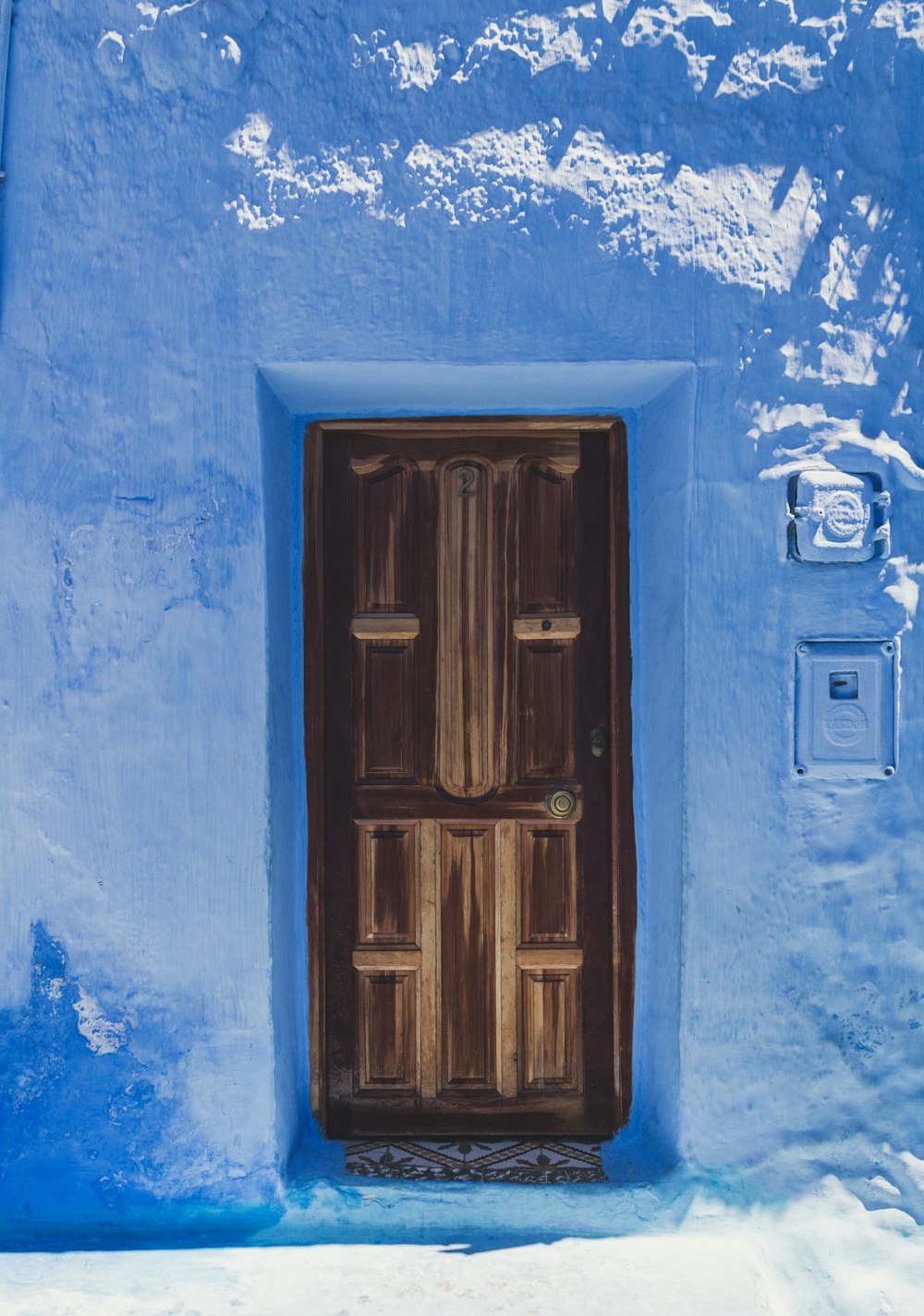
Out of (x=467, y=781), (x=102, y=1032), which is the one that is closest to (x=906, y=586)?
(x=467, y=781)

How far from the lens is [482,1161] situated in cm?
264

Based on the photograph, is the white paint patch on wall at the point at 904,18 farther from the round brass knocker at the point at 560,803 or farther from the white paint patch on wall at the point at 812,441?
the round brass knocker at the point at 560,803

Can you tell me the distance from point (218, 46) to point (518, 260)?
0.91 metres

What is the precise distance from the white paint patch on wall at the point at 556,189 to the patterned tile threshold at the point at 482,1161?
2.38 meters

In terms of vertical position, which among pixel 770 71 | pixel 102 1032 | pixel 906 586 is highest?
pixel 770 71

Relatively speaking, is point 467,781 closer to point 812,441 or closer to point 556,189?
point 812,441

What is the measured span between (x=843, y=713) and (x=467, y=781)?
3.39ft

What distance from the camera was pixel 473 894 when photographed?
2.76 m

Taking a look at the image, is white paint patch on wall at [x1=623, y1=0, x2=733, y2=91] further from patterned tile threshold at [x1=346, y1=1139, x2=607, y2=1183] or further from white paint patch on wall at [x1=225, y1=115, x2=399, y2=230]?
patterned tile threshold at [x1=346, y1=1139, x2=607, y2=1183]

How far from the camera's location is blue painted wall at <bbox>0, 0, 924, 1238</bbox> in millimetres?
2389

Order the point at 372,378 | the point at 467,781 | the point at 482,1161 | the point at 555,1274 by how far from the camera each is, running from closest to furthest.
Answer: the point at 555,1274
the point at 372,378
the point at 482,1161
the point at 467,781

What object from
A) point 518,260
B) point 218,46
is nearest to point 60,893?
point 518,260

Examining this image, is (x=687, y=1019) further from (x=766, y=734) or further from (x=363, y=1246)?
(x=363, y=1246)

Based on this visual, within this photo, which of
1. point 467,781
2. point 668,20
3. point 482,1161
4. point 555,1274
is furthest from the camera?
point 467,781
